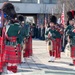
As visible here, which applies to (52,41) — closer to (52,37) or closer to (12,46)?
(52,37)

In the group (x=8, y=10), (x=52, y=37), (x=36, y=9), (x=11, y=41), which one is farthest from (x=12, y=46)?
(x=36, y=9)

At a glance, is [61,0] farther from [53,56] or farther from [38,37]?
[53,56]

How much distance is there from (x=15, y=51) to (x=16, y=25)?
26.8 inches

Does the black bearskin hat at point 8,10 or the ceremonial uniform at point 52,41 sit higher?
the black bearskin hat at point 8,10

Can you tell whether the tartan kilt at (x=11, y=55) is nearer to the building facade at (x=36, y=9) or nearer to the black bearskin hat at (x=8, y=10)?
the black bearskin hat at (x=8, y=10)

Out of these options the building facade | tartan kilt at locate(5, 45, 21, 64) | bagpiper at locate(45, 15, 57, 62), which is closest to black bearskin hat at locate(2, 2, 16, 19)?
tartan kilt at locate(5, 45, 21, 64)

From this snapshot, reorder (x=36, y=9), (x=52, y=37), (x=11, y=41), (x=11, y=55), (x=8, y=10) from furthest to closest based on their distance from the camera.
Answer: (x=36, y=9)
(x=52, y=37)
(x=8, y=10)
(x=11, y=41)
(x=11, y=55)

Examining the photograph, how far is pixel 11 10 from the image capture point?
9430 millimetres

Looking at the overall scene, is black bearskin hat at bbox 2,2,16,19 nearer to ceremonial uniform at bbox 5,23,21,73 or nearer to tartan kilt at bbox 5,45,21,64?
ceremonial uniform at bbox 5,23,21,73

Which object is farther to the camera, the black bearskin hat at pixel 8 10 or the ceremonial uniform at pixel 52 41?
the ceremonial uniform at pixel 52 41

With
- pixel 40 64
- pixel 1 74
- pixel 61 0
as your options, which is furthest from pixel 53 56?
pixel 61 0

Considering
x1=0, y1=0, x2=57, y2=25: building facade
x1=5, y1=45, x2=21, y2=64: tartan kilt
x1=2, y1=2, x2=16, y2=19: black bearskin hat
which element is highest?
x1=0, y1=0, x2=57, y2=25: building facade

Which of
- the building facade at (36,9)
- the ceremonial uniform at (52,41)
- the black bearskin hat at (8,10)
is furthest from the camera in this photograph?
the building facade at (36,9)

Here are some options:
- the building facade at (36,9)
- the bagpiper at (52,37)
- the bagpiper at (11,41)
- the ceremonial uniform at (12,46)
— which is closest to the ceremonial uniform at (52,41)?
the bagpiper at (52,37)
